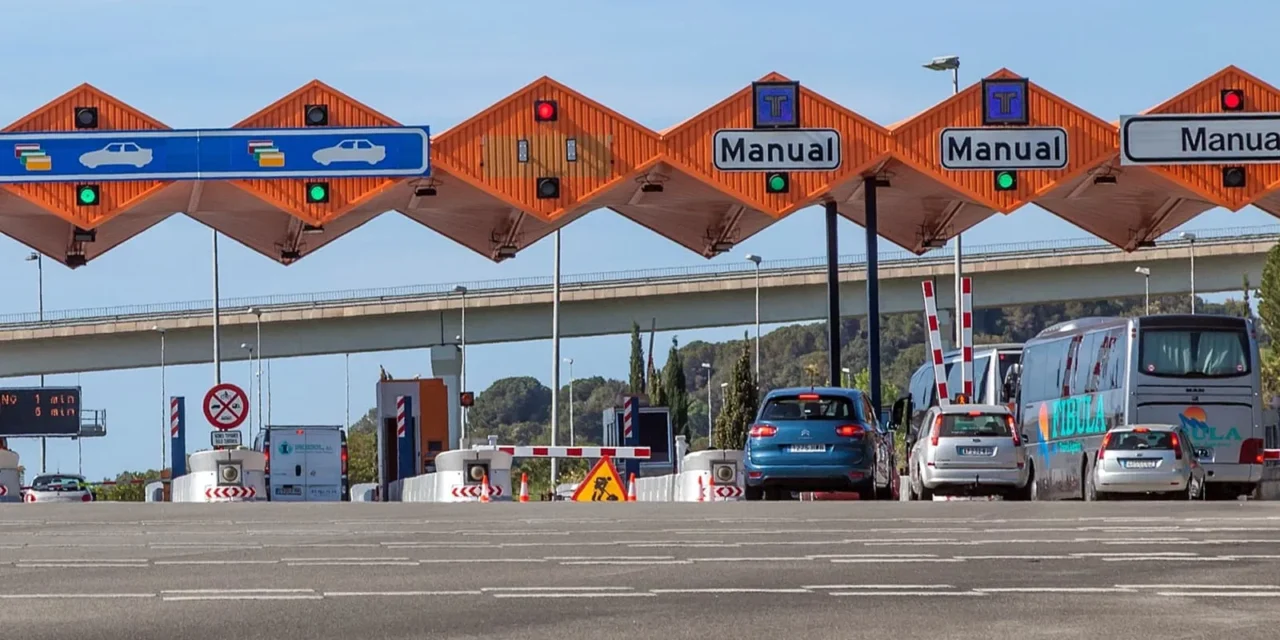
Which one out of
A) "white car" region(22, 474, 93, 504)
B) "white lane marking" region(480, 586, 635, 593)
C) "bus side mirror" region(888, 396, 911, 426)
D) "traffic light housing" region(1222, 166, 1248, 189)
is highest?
"traffic light housing" region(1222, 166, 1248, 189)

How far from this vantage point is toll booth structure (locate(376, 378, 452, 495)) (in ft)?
149

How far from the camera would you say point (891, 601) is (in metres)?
11.9

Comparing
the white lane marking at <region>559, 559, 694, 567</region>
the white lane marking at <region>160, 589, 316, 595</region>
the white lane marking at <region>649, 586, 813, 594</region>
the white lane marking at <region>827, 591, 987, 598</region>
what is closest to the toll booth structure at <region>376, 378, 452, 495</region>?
the white lane marking at <region>559, 559, 694, 567</region>

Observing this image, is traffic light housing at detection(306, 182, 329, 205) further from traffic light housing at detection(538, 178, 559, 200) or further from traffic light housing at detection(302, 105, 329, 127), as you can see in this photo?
traffic light housing at detection(538, 178, 559, 200)

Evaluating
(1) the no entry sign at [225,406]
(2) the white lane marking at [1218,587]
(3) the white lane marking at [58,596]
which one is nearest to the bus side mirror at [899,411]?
(1) the no entry sign at [225,406]

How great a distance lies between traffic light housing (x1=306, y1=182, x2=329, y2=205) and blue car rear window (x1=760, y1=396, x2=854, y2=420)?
8475mm

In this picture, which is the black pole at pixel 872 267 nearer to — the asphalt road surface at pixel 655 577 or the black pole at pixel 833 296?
the black pole at pixel 833 296

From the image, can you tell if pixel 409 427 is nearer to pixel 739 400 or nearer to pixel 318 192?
pixel 318 192

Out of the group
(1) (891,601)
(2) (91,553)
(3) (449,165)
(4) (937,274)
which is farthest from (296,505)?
(4) (937,274)

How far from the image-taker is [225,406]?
34.5m

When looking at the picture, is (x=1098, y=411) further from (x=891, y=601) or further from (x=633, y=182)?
(x=891, y=601)

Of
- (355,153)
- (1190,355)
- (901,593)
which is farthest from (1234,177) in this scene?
(901,593)

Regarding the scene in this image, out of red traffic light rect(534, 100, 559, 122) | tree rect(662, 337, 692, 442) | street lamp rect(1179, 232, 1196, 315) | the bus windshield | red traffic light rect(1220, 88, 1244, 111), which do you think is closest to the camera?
the bus windshield

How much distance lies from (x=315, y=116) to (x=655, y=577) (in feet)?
68.6
